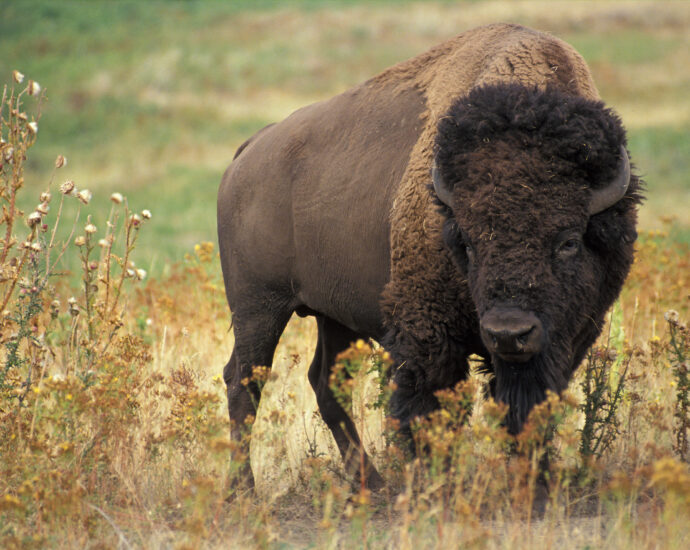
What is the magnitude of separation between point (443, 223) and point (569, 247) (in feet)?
2.21

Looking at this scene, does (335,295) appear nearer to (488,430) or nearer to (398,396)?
(398,396)

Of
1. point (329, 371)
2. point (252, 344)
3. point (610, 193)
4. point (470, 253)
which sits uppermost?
point (610, 193)

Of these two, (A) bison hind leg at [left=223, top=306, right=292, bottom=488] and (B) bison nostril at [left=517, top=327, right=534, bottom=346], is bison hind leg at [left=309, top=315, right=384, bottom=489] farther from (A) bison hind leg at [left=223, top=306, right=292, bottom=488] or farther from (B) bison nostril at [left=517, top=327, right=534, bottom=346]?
(B) bison nostril at [left=517, top=327, right=534, bottom=346]

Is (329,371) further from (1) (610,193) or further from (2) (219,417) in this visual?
(1) (610,193)

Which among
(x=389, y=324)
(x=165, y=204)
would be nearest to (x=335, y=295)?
(x=389, y=324)

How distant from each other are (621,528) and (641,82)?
34.1 metres

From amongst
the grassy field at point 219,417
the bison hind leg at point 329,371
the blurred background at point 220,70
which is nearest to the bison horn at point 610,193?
the grassy field at point 219,417

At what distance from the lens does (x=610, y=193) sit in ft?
14.2

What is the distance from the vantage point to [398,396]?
487cm

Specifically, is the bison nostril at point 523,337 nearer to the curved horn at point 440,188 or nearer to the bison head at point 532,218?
the bison head at point 532,218

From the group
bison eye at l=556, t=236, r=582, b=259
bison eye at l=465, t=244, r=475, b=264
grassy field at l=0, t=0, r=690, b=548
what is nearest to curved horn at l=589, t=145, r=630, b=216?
bison eye at l=556, t=236, r=582, b=259

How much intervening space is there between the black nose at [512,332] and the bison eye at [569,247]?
0.37 m

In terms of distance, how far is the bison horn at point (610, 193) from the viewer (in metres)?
4.31

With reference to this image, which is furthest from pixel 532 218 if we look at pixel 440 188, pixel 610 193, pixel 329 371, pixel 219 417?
pixel 329 371
